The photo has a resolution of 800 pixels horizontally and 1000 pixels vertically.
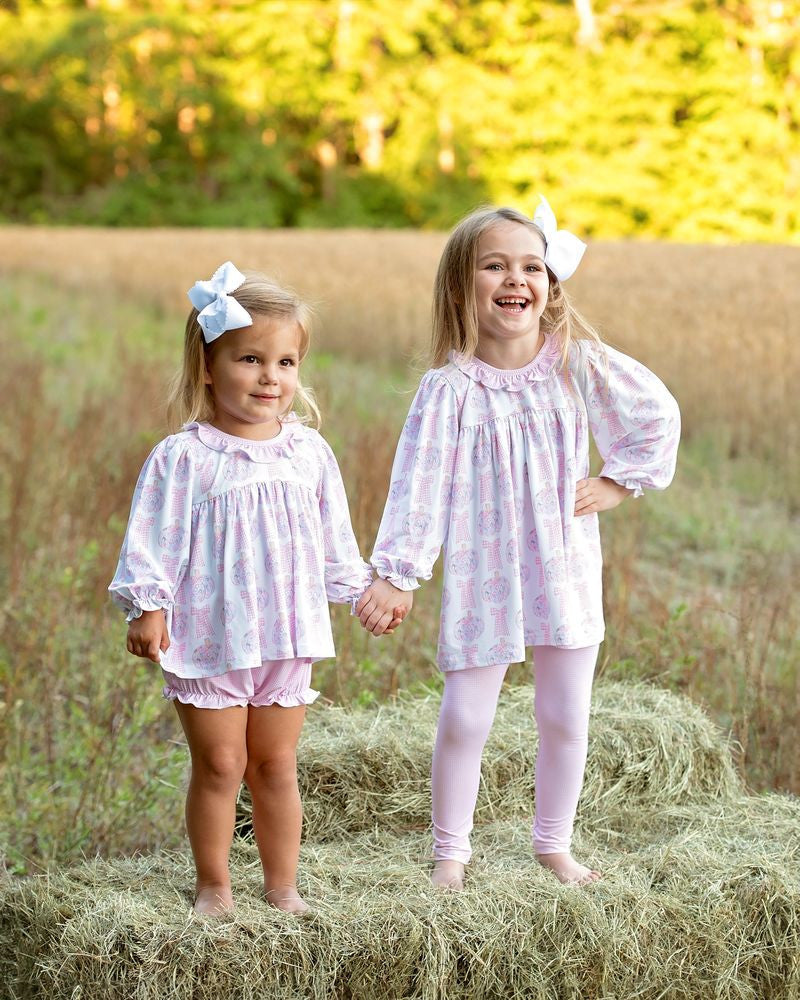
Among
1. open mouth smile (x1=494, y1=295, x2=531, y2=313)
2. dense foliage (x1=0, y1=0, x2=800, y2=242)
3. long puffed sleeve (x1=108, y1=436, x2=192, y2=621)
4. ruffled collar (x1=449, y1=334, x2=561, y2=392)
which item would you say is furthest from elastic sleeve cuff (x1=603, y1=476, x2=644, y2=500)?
dense foliage (x1=0, y1=0, x2=800, y2=242)

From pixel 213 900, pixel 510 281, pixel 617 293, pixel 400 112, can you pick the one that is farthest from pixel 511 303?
pixel 400 112

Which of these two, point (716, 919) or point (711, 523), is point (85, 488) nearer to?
point (711, 523)

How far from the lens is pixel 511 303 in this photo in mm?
2660

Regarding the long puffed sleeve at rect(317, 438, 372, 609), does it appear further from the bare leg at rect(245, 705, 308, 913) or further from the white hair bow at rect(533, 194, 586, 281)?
the white hair bow at rect(533, 194, 586, 281)

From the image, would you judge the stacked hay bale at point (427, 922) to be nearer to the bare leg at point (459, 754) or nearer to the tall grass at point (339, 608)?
the bare leg at point (459, 754)

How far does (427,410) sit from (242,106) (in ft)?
113

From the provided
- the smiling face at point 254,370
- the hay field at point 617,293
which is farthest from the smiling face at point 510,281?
the smiling face at point 254,370

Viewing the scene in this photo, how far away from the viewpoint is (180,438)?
2.49 meters

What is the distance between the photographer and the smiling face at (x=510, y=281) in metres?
2.65

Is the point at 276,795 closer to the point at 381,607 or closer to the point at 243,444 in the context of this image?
the point at 381,607

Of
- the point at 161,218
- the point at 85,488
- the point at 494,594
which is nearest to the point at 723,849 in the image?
the point at 494,594

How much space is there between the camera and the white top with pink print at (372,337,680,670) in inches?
105

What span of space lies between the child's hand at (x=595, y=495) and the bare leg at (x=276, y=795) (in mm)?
721

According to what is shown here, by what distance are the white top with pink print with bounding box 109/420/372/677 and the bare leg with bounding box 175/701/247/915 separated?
97 mm
